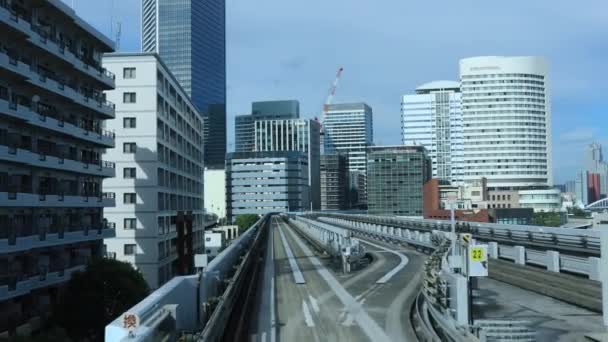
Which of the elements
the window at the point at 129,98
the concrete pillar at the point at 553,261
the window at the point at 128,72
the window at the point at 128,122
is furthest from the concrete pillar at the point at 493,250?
the window at the point at 128,72

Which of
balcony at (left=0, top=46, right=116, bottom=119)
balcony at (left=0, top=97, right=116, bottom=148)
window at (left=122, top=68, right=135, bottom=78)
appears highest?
window at (left=122, top=68, right=135, bottom=78)

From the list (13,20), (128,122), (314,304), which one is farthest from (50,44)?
(314,304)

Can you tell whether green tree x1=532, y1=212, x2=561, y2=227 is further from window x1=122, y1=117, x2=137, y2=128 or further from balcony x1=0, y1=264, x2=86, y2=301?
balcony x1=0, y1=264, x2=86, y2=301

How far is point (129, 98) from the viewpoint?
251 feet

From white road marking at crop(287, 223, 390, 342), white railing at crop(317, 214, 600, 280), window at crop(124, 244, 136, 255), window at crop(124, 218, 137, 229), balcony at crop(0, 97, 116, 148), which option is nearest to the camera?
white road marking at crop(287, 223, 390, 342)

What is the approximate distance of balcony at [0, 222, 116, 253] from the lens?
41.6m

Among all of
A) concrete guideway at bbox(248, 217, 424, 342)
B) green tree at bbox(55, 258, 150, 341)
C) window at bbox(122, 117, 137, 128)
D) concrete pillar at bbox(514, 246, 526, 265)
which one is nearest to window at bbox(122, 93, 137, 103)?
window at bbox(122, 117, 137, 128)

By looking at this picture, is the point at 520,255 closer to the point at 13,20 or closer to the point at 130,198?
the point at 13,20

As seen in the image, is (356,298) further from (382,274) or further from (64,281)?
(64,281)

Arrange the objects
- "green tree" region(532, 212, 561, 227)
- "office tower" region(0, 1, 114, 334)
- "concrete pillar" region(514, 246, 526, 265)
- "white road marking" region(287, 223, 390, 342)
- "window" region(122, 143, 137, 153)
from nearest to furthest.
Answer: "white road marking" region(287, 223, 390, 342), "concrete pillar" region(514, 246, 526, 265), "office tower" region(0, 1, 114, 334), "window" region(122, 143, 137, 153), "green tree" region(532, 212, 561, 227)

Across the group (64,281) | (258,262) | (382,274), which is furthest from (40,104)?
(382,274)

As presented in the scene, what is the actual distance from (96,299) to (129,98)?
135ft

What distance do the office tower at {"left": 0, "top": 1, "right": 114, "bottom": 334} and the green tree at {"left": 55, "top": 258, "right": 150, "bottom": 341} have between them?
353cm

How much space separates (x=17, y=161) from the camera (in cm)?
4259
